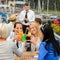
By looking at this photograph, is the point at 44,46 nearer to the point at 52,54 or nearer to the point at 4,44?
the point at 52,54

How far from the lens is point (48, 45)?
416 cm

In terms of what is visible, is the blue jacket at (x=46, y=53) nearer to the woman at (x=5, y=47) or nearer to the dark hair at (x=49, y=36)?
the dark hair at (x=49, y=36)

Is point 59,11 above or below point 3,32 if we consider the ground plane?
below

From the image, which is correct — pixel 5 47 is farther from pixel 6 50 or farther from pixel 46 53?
pixel 46 53

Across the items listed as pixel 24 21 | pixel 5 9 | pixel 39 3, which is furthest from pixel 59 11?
pixel 24 21

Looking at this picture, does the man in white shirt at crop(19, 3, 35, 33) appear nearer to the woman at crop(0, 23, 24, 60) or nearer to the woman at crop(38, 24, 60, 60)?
the woman at crop(38, 24, 60, 60)

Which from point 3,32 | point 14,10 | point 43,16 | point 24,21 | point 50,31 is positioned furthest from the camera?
point 14,10

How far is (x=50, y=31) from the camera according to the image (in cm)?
414

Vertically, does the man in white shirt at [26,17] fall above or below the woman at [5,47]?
below

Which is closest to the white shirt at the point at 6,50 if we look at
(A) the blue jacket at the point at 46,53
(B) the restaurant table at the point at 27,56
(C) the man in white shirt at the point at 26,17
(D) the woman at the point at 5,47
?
(D) the woman at the point at 5,47

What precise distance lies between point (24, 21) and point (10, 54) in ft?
21.1

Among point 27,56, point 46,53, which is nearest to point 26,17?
point 27,56

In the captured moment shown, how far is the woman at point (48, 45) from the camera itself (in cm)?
415

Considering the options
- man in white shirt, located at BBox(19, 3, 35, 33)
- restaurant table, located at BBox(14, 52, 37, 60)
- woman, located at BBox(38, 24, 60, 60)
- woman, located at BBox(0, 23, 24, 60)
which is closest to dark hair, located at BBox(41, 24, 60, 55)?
woman, located at BBox(38, 24, 60, 60)
